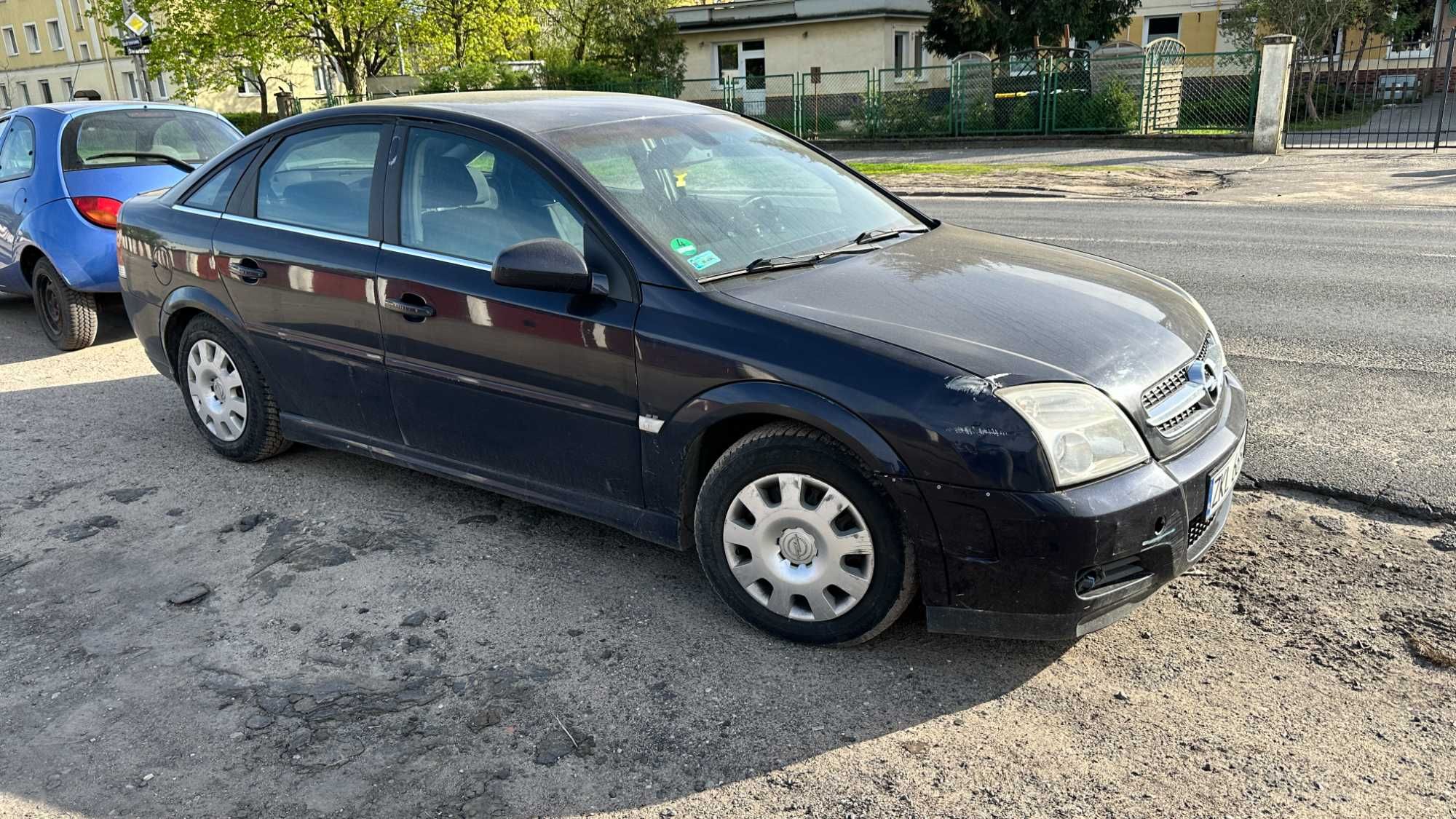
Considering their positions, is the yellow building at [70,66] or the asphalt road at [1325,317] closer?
the asphalt road at [1325,317]

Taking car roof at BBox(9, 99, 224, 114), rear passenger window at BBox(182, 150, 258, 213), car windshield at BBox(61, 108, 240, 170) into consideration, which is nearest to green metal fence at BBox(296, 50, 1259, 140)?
car roof at BBox(9, 99, 224, 114)

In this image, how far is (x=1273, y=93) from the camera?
63.4 feet

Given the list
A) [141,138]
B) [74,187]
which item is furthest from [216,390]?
[141,138]

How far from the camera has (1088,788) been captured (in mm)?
2717

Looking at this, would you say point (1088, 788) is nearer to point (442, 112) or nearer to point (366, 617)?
point (366, 617)

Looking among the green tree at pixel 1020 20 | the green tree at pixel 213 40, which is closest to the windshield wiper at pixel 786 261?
the green tree at pixel 1020 20

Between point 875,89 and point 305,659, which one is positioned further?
point 875,89

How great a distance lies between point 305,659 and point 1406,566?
3.65m

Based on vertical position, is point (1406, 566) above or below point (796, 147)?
below

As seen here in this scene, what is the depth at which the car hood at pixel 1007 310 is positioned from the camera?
315 centimetres

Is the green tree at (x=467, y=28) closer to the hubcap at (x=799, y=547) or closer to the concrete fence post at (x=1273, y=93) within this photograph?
the concrete fence post at (x=1273, y=93)

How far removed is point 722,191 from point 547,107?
0.82 m

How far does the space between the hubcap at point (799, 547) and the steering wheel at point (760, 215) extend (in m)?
1.09

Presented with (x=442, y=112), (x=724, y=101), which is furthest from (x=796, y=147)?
(x=724, y=101)
